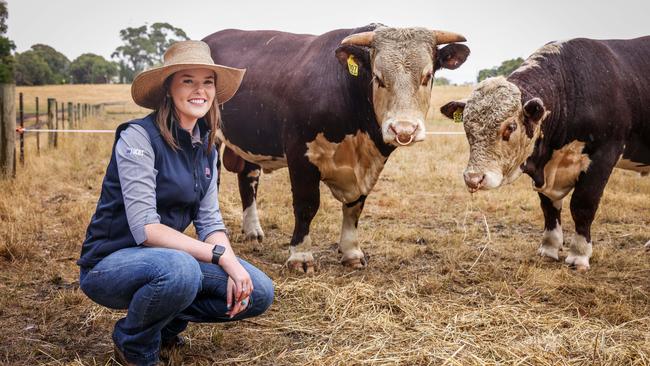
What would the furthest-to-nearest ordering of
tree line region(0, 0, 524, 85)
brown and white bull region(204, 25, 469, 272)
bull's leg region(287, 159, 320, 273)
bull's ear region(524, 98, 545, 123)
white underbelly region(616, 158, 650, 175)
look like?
tree line region(0, 0, 524, 85), white underbelly region(616, 158, 650, 175), bull's leg region(287, 159, 320, 273), bull's ear region(524, 98, 545, 123), brown and white bull region(204, 25, 469, 272)

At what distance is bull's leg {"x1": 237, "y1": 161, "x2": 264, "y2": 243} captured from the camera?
6.47 meters

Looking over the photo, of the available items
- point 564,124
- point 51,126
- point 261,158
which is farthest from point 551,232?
point 51,126

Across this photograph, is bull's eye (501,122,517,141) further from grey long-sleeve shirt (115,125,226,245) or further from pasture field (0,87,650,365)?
grey long-sleeve shirt (115,125,226,245)

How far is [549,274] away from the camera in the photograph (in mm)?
4988

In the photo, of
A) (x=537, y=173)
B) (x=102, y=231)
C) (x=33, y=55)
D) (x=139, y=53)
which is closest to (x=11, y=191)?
(x=102, y=231)

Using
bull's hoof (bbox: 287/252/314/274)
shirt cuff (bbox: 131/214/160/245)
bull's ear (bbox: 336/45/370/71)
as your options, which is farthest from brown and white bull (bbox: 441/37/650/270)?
shirt cuff (bbox: 131/214/160/245)

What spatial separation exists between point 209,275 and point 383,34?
8.62 feet

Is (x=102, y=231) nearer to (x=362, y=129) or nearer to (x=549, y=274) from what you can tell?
(x=362, y=129)

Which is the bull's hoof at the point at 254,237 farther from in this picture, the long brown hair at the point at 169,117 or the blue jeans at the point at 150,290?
the blue jeans at the point at 150,290

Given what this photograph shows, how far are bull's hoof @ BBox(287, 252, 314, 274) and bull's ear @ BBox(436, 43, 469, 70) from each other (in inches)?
75.2

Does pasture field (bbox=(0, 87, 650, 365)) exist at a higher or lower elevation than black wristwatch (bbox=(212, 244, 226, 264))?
lower

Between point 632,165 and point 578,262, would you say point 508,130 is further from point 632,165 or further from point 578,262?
point 632,165

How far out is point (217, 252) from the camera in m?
2.93

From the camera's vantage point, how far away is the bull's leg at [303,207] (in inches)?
204
